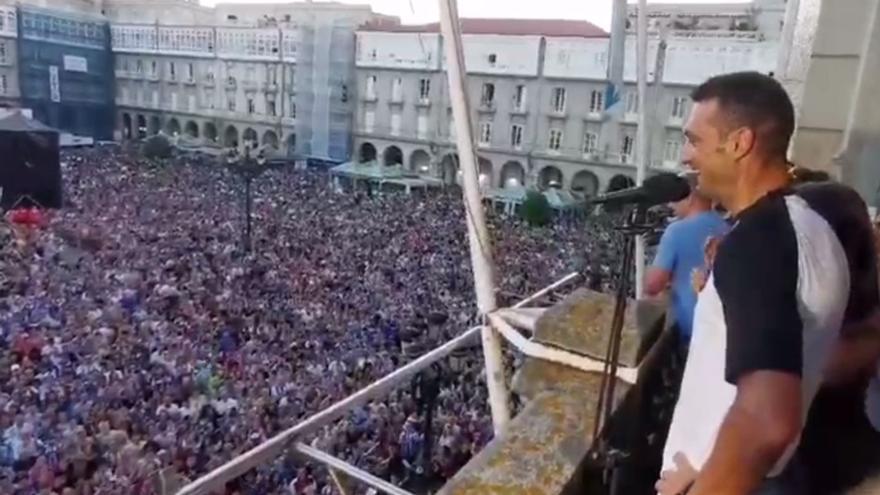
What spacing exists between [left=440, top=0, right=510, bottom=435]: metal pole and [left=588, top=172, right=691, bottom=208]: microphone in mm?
1342

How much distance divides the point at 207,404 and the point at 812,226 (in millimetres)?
8679

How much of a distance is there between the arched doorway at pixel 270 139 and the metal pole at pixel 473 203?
1570 inches

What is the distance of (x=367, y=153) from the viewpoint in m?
40.3

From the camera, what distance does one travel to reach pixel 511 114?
115ft

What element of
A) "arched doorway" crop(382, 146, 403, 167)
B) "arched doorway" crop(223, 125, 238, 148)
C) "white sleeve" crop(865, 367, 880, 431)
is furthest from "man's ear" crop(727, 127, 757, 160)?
"arched doorway" crop(223, 125, 238, 148)

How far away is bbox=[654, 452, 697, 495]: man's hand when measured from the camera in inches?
57.3

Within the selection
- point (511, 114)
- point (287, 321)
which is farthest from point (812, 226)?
point (511, 114)

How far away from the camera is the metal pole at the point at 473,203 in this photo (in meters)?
3.16

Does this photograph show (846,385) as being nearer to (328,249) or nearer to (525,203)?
(328,249)

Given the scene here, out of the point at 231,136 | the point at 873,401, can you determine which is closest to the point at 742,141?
the point at 873,401

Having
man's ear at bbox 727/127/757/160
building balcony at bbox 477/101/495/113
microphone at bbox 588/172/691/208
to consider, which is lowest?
building balcony at bbox 477/101/495/113

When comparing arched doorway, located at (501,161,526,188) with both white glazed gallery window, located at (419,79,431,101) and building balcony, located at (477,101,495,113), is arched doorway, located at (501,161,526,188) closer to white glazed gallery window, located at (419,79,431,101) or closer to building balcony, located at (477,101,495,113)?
building balcony, located at (477,101,495,113)

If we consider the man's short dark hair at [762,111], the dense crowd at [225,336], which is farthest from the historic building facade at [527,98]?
the man's short dark hair at [762,111]

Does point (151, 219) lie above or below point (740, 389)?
below
